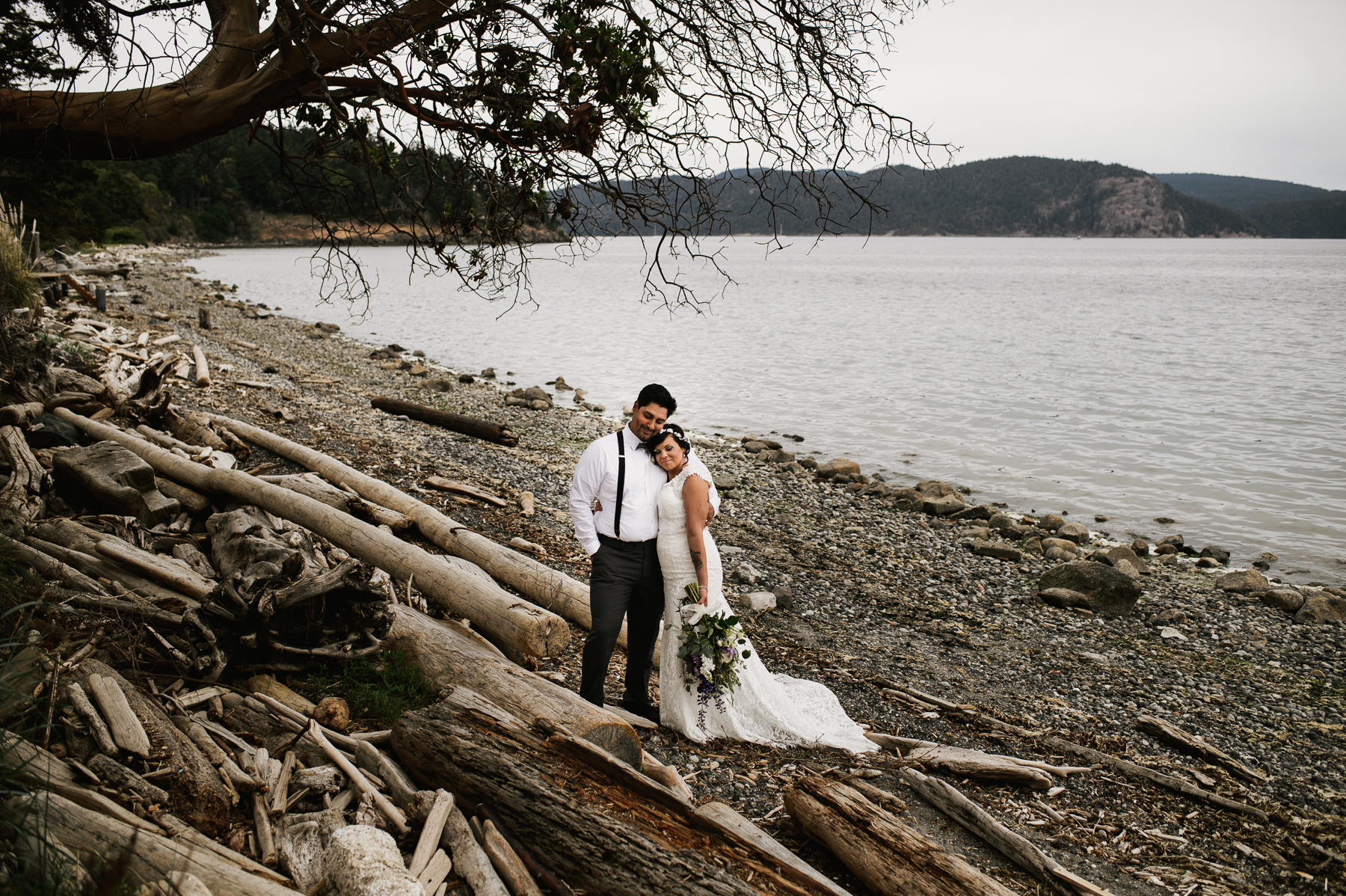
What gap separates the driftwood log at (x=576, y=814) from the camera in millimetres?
3207

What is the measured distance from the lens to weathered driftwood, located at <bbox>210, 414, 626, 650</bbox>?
6914 millimetres

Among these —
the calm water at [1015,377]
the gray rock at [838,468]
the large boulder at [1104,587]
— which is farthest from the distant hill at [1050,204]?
the large boulder at [1104,587]

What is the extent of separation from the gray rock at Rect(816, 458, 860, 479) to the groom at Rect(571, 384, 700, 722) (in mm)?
11336

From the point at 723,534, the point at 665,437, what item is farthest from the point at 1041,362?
the point at 665,437

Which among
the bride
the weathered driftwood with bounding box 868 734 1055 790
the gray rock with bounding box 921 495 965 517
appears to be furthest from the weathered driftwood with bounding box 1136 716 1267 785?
the gray rock with bounding box 921 495 965 517

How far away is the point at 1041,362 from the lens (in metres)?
32.3

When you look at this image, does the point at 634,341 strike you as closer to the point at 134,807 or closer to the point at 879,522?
the point at 879,522

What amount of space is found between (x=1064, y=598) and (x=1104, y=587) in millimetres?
492

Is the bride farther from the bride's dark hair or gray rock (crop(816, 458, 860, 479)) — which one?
gray rock (crop(816, 458, 860, 479))

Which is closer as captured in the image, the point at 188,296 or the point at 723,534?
the point at 723,534

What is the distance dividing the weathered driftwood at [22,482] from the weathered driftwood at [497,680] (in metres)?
2.70

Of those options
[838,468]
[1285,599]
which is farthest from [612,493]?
[838,468]

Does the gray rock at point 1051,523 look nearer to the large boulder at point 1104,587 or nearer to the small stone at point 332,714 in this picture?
the large boulder at point 1104,587

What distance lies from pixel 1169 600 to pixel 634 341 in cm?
2883
